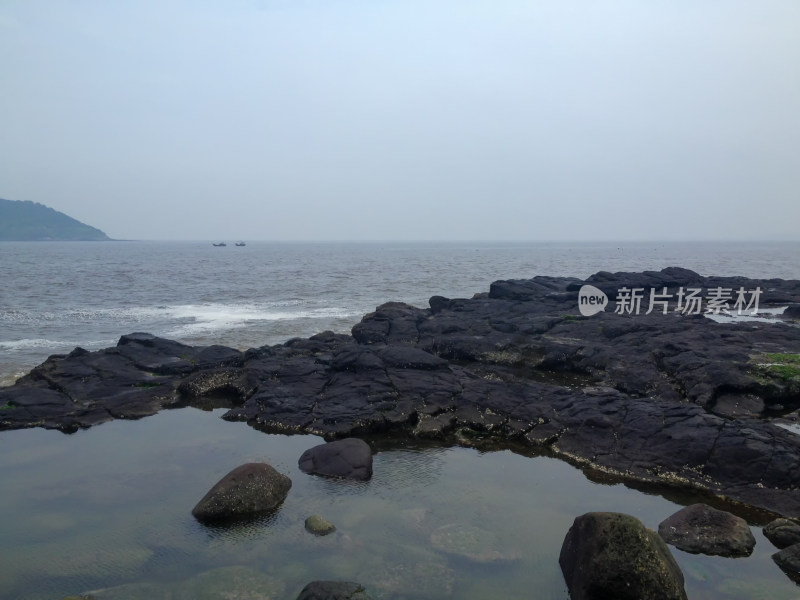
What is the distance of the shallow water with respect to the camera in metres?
8.30

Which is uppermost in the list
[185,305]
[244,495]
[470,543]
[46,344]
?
[244,495]

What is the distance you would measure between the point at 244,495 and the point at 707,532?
8152mm

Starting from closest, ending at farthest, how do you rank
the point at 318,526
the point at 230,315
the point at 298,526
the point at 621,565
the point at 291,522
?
1. the point at 621,565
2. the point at 318,526
3. the point at 298,526
4. the point at 291,522
5. the point at 230,315

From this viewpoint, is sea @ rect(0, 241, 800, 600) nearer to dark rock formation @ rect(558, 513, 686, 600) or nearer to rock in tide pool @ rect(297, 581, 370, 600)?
rock in tide pool @ rect(297, 581, 370, 600)

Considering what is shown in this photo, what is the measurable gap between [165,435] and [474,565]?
939cm

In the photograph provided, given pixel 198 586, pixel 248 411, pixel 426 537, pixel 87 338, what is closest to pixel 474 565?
pixel 426 537

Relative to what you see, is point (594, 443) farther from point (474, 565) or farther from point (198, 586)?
point (198, 586)

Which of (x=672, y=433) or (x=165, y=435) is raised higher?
(x=672, y=433)

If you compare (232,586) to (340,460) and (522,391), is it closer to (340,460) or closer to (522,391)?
(340,460)

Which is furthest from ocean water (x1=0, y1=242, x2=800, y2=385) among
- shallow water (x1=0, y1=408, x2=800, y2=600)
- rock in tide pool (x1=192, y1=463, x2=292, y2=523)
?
rock in tide pool (x1=192, y1=463, x2=292, y2=523)

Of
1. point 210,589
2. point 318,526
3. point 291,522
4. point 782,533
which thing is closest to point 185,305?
point 291,522

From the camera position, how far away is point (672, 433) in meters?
12.9

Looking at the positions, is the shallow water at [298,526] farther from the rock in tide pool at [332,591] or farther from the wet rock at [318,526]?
the rock in tide pool at [332,591]

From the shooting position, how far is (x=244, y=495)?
1044cm
